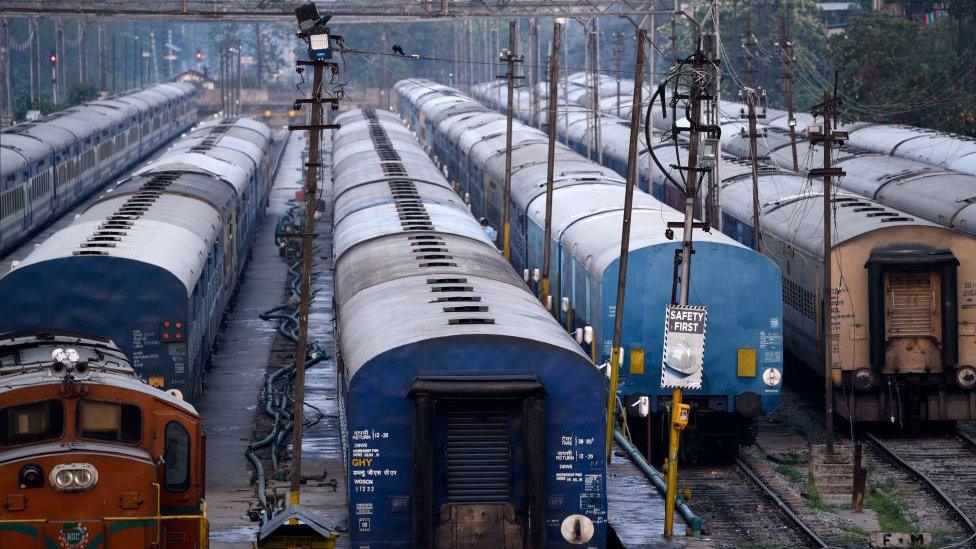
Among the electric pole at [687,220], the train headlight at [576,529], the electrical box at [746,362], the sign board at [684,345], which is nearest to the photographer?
the train headlight at [576,529]

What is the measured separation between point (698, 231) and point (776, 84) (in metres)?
81.0

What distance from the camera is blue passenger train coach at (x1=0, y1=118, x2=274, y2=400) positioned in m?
23.9

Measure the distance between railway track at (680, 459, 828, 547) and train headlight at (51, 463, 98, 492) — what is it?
956 cm

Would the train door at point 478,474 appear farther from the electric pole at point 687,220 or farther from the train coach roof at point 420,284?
the electric pole at point 687,220

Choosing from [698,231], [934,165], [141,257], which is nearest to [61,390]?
[141,257]

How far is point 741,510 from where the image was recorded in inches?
977

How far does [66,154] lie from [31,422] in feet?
144

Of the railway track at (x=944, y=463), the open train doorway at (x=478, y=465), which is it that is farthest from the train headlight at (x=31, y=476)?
the railway track at (x=944, y=463)

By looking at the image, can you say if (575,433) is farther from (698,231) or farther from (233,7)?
(233,7)

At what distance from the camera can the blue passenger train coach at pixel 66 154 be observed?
47.8m

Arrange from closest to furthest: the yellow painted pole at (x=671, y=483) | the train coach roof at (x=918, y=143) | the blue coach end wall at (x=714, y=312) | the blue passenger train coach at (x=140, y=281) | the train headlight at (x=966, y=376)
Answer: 1. the yellow painted pole at (x=671, y=483)
2. the blue passenger train coach at (x=140, y=281)
3. the blue coach end wall at (x=714, y=312)
4. the train headlight at (x=966, y=376)
5. the train coach roof at (x=918, y=143)

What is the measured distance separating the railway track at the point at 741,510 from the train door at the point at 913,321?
11.5 feet

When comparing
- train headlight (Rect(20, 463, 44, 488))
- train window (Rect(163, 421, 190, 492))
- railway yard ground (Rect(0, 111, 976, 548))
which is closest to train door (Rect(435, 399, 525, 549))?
railway yard ground (Rect(0, 111, 976, 548))

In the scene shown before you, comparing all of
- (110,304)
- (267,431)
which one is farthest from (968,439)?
(110,304)
